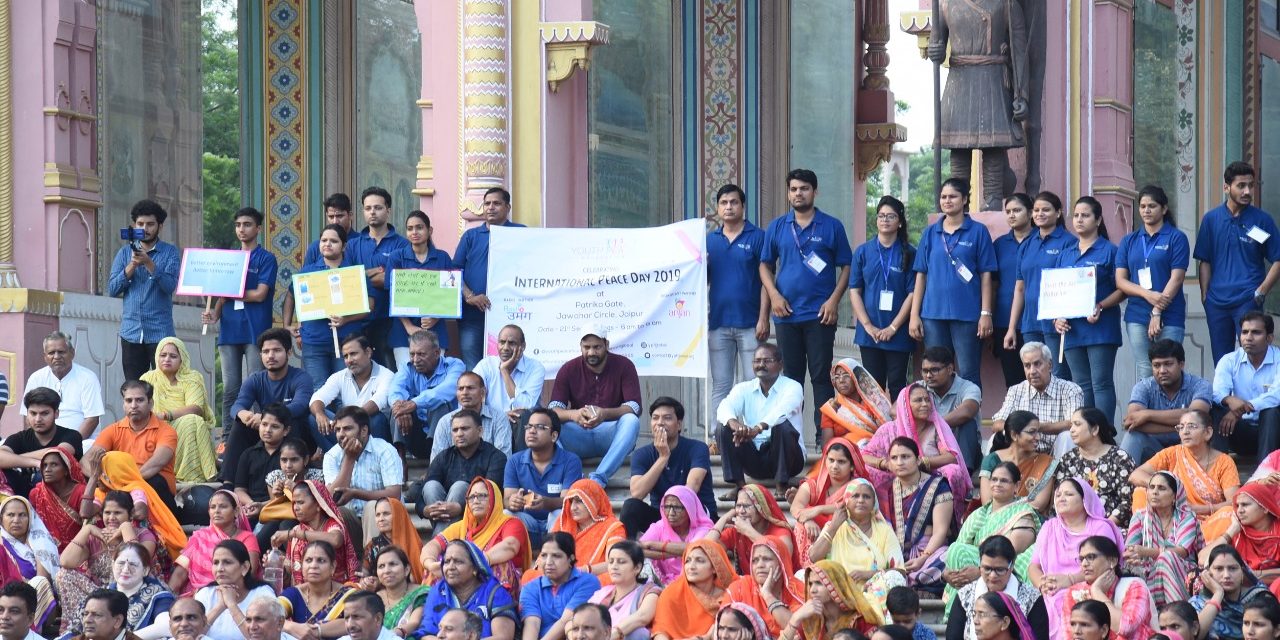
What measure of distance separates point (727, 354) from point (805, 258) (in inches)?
34.3

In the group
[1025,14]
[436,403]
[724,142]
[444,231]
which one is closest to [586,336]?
[436,403]

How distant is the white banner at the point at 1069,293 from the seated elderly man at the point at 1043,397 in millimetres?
494

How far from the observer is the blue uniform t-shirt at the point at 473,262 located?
18359mm

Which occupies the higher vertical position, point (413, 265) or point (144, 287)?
point (413, 265)

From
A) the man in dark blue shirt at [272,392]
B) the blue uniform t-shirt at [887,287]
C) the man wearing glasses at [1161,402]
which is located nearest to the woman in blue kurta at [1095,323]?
the man wearing glasses at [1161,402]

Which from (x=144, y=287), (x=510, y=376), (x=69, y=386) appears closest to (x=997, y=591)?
(x=510, y=376)

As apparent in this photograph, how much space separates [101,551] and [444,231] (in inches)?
163

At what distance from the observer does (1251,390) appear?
640 inches

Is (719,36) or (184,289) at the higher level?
(719,36)

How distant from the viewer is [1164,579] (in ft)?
47.4

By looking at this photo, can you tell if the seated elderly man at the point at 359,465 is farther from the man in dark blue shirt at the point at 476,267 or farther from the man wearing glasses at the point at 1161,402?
the man wearing glasses at the point at 1161,402

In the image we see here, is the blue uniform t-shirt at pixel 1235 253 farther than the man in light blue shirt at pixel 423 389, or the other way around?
the man in light blue shirt at pixel 423 389

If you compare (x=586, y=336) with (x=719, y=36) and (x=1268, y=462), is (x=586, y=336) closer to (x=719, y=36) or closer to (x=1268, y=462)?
(x=1268, y=462)

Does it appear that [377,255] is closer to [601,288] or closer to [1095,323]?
[601,288]
